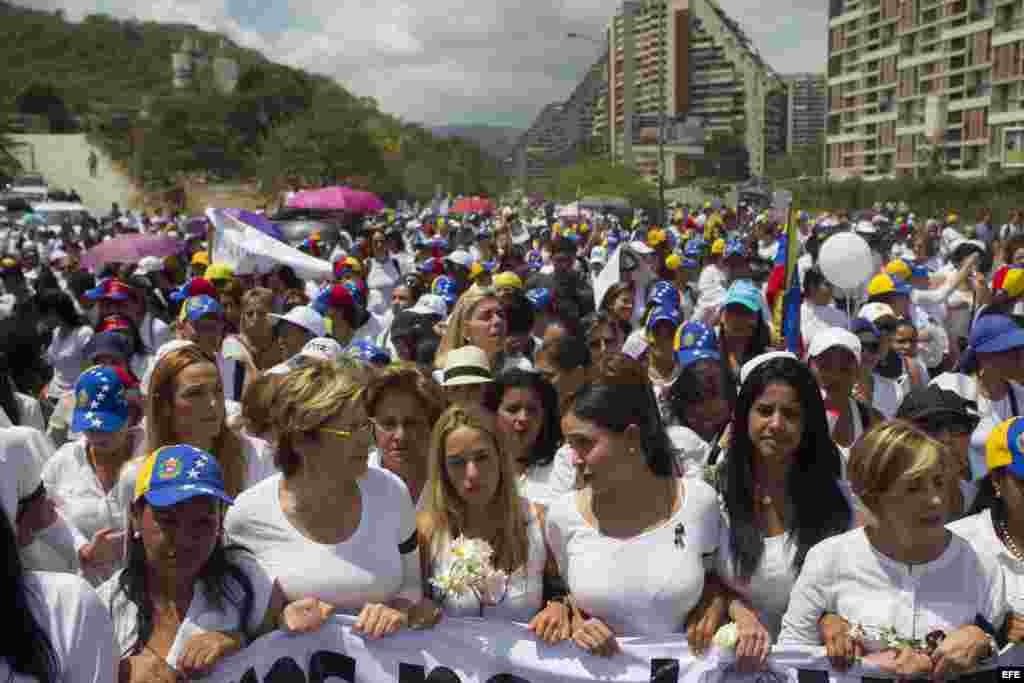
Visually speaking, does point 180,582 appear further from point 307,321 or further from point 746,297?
point 746,297

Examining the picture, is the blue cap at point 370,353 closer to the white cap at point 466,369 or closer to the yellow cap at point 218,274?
the white cap at point 466,369

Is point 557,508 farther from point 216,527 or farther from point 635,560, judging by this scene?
point 216,527

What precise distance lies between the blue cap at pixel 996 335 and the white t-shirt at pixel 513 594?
294 cm

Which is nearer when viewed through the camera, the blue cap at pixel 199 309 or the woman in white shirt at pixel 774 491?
the woman in white shirt at pixel 774 491

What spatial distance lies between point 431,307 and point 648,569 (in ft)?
16.1

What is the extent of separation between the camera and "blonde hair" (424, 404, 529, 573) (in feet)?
11.1

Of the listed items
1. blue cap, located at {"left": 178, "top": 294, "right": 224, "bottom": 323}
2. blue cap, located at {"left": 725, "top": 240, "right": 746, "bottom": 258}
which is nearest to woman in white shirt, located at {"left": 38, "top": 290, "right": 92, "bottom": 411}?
blue cap, located at {"left": 178, "top": 294, "right": 224, "bottom": 323}

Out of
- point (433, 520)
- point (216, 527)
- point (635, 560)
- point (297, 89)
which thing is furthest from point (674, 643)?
point (297, 89)

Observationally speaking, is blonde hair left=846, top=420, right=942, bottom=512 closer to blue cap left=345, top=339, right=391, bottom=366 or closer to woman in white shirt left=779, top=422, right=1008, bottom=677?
woman in white shirt left=779, top=422, right=1008, bottom=677

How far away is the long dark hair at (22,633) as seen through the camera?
87.7 inches

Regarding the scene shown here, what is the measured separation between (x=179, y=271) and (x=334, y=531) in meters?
9.83

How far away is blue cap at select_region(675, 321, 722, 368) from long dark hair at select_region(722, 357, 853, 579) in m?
1.52

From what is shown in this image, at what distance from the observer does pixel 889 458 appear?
9.86ft

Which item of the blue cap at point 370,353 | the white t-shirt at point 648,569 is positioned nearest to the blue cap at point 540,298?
the blue cap at point 370,353
